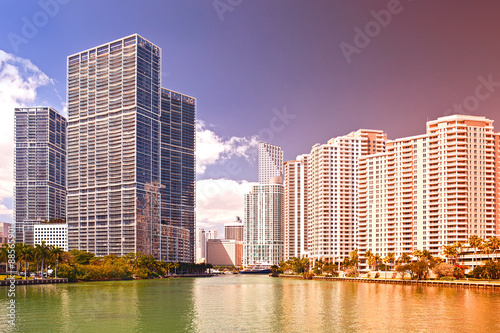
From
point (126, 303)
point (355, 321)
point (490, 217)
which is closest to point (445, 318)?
point (355, 321)

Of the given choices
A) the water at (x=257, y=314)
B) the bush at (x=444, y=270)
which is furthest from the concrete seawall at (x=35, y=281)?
the bush at (x=444, y=270)

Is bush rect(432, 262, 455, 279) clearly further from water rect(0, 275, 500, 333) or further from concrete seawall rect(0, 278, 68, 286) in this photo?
concrete seawall rect(0, 278, 68, 286)

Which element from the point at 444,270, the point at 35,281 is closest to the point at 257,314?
the point at 444,270

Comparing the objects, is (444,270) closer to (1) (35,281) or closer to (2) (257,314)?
(2) (257,314)

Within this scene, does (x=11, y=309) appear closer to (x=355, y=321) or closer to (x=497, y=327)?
(x=355, y=321)

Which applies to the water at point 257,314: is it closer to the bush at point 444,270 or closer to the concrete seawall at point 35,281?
the concrete seawall at point 35,281

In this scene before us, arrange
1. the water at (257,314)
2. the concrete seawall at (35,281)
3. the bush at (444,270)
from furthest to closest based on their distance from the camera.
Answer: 1. the bush at (444,270)
2. the concrete seawall at (35,281)
3. the water at (257,314)

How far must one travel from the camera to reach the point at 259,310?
91.0 metres

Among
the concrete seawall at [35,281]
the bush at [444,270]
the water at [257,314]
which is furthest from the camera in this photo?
the bush at [444,270]

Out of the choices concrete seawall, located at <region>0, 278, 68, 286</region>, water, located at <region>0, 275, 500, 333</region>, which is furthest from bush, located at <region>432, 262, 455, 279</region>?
concrete seawall, located at <region>0, 278, 68, 286</region>

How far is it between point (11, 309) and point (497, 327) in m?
73.2

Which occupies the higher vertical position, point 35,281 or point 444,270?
point 444,270

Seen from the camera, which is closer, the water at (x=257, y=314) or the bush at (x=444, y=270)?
the water at (x=257, y=314)

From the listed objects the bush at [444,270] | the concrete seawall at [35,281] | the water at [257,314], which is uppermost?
the water at [257,314]
